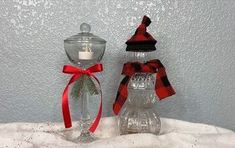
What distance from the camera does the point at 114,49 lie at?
1025 mm

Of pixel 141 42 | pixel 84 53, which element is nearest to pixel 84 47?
pixel 84 53

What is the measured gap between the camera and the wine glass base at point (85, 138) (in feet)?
2.79

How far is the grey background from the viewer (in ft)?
3.33

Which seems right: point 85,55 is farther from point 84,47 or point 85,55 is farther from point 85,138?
point 85,138

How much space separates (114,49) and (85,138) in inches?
12.2

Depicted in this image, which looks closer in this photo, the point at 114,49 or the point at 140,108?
the point at 140,108

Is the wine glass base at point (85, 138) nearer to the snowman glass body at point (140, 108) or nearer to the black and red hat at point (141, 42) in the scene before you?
the snowman glass body at point (140, 108)

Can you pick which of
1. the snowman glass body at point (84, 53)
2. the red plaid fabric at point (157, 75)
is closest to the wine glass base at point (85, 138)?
the snowman glass body at point (84, 53)

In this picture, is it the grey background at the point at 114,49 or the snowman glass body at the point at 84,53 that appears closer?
the snowman glass body at the point at 84,53

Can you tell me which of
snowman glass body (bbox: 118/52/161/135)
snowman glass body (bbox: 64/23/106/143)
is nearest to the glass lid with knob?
snowman glass body (bbox: 64/23/106/143)

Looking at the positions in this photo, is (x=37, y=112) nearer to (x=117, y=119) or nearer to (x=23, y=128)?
(x=23, y=128)

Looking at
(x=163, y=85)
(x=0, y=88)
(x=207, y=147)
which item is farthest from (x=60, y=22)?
(x=207, y=147)

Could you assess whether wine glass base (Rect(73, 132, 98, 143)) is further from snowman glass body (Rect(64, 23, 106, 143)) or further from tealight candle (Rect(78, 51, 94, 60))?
tealight candle (Rect(78, 51, 94, 60))

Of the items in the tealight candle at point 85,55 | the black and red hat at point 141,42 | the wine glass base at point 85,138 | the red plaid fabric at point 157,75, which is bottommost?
the wine glass base at point 85,138
